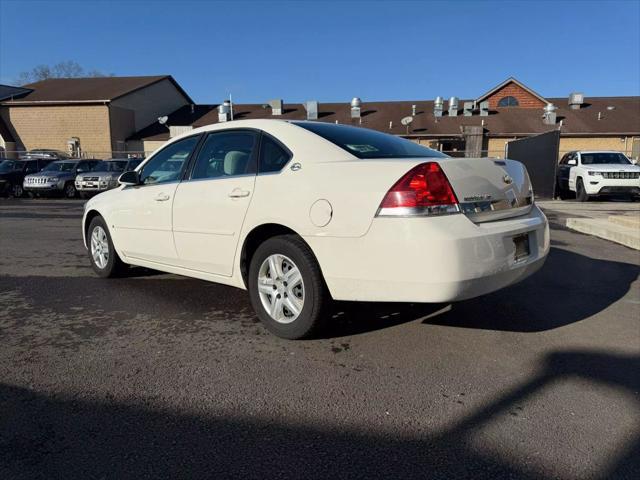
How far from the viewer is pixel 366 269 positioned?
3.04 metres

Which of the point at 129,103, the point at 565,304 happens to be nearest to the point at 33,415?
the point at 565,304

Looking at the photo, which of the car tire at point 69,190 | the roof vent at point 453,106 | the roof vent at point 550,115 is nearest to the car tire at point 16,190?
the car tire at point 69,190

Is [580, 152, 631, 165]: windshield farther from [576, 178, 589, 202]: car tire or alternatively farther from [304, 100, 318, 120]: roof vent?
[304, 100, 318, 120]: roof vent

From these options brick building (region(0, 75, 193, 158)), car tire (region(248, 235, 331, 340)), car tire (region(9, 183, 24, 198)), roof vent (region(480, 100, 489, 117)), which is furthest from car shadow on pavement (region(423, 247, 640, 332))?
brick building (region(0, 75, 193, 158))

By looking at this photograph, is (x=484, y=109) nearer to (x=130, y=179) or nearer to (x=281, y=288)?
(x=130, y=179)

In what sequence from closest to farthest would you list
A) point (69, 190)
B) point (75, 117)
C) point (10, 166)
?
point (69, 190)
point (10, 166)
point (75, 117)

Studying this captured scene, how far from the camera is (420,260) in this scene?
2875 mm

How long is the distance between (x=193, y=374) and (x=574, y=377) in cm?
242

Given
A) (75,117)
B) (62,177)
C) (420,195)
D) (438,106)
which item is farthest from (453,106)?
(420,195)

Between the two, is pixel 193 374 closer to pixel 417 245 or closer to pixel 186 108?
pixel 417 245

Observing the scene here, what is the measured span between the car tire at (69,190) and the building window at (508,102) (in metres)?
30.2

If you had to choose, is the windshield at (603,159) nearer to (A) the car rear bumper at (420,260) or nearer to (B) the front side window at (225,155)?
(A) the car rear bumper at (420,260)

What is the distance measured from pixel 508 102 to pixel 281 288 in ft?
123

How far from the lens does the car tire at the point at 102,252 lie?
209 inches
